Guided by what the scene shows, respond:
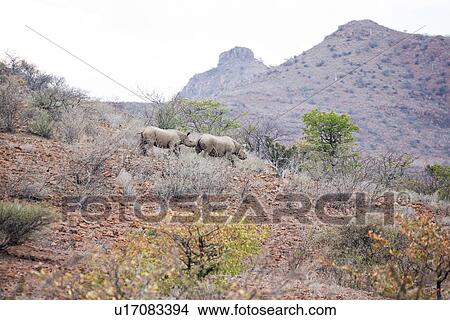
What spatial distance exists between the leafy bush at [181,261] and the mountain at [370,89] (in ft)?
108

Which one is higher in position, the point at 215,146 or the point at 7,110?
the point at 7,110

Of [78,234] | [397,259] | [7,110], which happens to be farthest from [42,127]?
[397,259]

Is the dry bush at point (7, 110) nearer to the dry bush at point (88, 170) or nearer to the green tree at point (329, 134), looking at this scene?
the dry bush at point (88, 170)

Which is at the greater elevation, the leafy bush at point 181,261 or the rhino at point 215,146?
the rhino at point 215,146

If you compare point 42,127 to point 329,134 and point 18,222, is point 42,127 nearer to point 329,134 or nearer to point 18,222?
point 18,222

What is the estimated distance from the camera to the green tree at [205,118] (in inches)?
752

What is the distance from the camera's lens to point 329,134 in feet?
59.0

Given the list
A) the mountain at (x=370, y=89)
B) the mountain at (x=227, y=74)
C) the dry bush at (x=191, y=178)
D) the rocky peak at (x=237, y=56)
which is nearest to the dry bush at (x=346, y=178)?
the dry bush at (x=191, y=178)

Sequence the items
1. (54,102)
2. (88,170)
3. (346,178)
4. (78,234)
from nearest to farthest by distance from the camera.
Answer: (78,234)
(88,170)
(346,178)
(54,102)

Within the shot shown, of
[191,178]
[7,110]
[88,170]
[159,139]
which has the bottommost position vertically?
[191,178]

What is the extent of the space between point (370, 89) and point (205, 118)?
36638mm

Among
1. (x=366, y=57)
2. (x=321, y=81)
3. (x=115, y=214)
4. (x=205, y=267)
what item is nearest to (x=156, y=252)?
(x=205, y=267)

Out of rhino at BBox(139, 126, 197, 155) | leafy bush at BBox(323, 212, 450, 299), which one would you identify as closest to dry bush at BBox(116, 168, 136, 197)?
rhino at BBox(139, 126, 197, 155)
